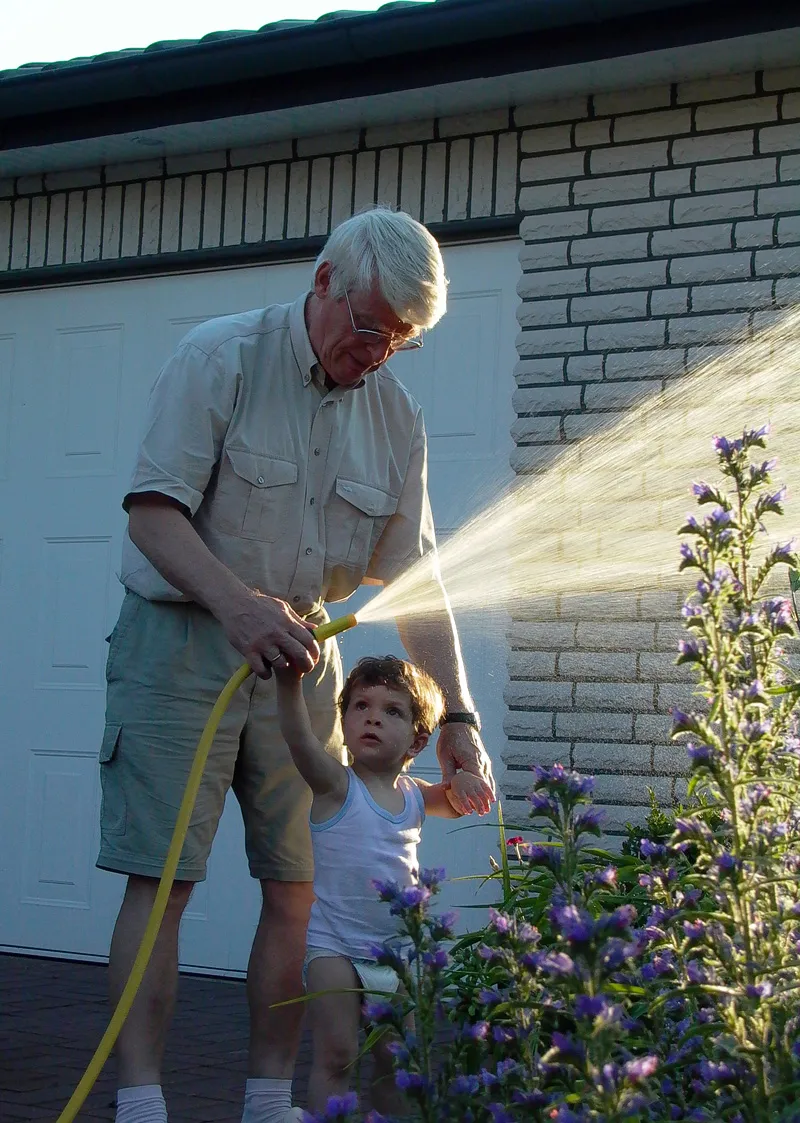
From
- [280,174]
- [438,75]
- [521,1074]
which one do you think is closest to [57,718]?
[280,174]

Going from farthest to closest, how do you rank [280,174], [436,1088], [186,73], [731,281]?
[280,174]
[186,73]
[731,281]
[436,1088]

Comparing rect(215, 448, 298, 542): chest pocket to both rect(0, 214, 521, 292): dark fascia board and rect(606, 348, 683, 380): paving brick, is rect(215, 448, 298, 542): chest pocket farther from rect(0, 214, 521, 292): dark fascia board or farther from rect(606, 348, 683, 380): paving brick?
rect(0, 214, 521, 292): dark fascia board

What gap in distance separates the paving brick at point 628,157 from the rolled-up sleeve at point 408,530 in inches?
95.1

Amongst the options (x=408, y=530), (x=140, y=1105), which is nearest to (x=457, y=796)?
(x=408, y=530)

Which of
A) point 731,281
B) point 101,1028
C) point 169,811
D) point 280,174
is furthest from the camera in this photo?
point 280,174

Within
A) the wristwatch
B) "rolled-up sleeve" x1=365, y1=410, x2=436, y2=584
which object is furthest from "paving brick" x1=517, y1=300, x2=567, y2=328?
the wristwatch

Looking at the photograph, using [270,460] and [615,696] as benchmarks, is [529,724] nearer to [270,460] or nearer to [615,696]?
[615,696]

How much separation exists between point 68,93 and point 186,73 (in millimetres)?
623

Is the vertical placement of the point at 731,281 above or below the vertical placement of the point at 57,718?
above

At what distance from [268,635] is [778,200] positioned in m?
3.31

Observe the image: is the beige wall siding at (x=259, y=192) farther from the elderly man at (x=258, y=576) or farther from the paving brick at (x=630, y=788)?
the elderly man at (x=258, y=576)

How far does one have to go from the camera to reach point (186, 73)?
5980mm

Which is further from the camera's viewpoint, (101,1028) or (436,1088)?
(101,1028)

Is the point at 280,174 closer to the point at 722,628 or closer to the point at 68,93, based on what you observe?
the point at 68,93
